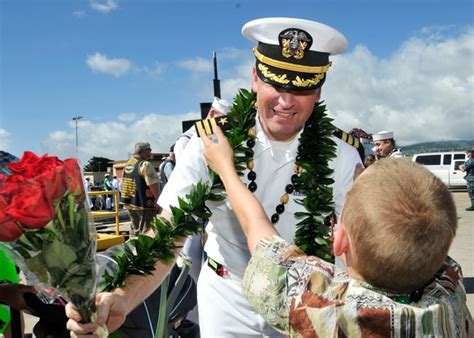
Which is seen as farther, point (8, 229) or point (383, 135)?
point (383, 135)

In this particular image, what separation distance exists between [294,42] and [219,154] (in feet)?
1.97

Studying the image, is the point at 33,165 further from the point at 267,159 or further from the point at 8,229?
the point at 267,159

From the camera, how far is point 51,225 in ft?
4.12

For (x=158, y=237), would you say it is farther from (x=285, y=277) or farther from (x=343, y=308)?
(x=343, y=308)

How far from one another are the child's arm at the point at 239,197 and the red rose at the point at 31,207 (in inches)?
24.5

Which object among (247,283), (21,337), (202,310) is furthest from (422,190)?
(21,337)

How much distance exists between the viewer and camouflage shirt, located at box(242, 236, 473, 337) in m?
1.27

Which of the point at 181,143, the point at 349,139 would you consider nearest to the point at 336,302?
the point at 349,139

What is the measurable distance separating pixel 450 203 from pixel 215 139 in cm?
104

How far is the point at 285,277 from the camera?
55.2 inches

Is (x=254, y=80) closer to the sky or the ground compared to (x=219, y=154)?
closer to the sky

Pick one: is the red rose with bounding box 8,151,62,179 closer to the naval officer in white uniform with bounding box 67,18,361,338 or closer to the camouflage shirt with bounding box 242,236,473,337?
the camouflage shirt with bounding box 242,236,473,337

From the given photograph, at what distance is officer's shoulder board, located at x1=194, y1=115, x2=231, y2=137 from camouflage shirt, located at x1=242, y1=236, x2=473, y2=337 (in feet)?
2.65

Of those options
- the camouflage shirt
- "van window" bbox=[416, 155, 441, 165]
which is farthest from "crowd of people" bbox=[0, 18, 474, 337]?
"van window" bbox=[416, 155, 441, 165]
